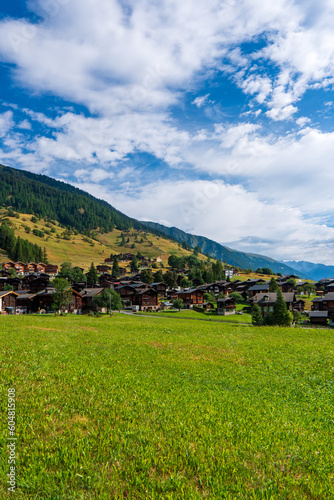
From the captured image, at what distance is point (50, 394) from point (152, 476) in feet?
18.9

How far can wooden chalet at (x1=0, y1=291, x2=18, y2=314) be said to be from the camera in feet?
255

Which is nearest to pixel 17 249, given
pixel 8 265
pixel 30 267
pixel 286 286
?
pixel 30 267

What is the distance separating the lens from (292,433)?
8.49m

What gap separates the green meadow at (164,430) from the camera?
5.70 metres

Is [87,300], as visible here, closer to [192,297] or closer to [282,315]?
[192,297]

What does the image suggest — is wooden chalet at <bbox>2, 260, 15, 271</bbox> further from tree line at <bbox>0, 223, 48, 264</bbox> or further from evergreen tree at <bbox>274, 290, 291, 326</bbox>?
evergreen tree at <bbox>274, 290, 291, 326</bbox>

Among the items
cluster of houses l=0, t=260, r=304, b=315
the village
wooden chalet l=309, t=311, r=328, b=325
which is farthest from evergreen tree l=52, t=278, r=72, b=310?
wooden chalet l=309, t=311, r=328, b=325

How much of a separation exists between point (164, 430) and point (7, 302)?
87799mm

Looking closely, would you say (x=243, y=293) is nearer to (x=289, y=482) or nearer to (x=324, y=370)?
(x=324, y=370)

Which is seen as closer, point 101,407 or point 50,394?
point 101,407

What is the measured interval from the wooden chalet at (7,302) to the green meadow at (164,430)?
74.1 metres

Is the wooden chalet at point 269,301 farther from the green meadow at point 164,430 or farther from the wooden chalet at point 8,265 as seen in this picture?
the wooden chalet at point 8,265

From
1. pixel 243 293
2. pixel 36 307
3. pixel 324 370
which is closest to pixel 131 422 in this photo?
pixel 324 370

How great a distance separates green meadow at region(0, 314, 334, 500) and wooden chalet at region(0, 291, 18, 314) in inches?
2917
